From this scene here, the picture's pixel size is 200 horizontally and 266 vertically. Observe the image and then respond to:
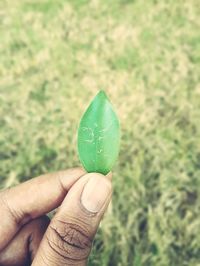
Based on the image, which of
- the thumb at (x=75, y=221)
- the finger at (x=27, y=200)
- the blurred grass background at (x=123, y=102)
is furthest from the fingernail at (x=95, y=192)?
the blurred grass background at (x=123, y=102)

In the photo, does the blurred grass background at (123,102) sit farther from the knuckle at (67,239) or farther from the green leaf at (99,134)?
the green leaf at (99,134)

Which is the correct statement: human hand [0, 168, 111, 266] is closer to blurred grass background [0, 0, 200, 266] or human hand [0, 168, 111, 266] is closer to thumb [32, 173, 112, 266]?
thumb [32, 173, 112, 266]

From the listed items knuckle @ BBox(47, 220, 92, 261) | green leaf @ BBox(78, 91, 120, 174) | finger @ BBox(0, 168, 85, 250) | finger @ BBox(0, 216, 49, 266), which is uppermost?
green leaf @ BBox(78, 91, 120, 174)

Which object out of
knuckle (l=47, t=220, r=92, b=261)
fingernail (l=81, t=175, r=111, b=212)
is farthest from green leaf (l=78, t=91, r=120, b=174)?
knuckle (l=47, t=220, r=92, b=261)

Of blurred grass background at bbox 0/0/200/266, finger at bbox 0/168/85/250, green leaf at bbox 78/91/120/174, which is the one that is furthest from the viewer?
blurred grass background at bbox 0/0/200/266

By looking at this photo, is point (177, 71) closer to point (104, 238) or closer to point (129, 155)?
point (129, 155)

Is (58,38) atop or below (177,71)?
atop

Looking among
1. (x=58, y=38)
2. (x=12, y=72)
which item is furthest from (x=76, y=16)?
(x=12, y=72)
